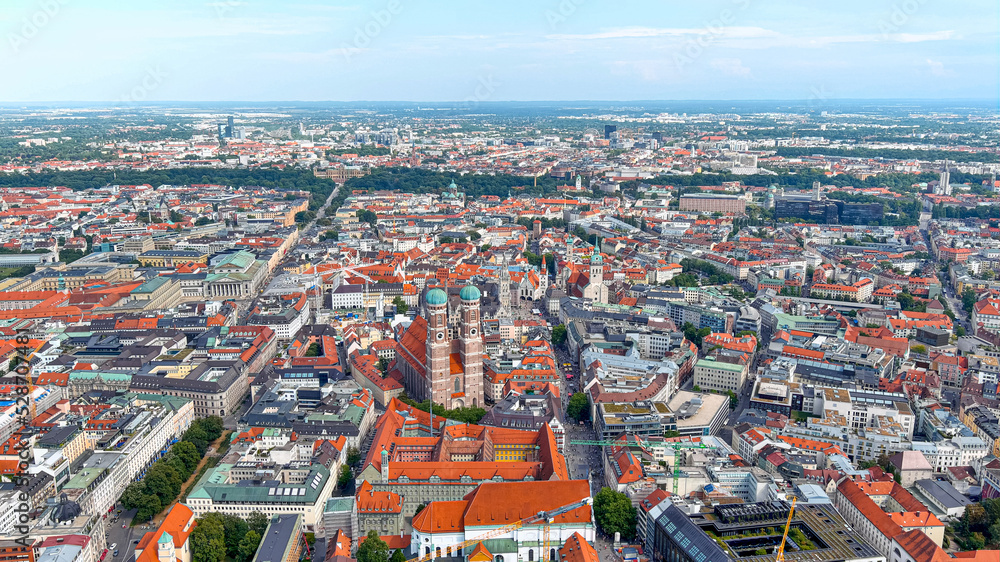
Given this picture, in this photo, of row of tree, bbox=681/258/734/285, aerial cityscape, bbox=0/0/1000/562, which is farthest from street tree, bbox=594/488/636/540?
row of tree, bbox=681/258/734/285

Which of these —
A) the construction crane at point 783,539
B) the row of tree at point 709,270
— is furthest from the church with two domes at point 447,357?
the row of tree at point 709,270

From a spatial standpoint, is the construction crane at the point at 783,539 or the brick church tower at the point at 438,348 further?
the brick church tower at the point at 438,348

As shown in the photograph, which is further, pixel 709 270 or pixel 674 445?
pixel 709 270

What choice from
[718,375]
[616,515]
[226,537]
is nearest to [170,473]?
[226,537]

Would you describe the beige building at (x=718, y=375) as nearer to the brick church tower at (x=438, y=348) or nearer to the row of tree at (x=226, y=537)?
the brick church tower at (x=438, y=348)

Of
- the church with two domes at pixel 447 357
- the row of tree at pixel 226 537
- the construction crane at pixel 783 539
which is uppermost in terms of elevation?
the church with two domes at pixel 447 357

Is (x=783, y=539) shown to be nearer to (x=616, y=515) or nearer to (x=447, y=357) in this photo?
(x=616, y=515)
